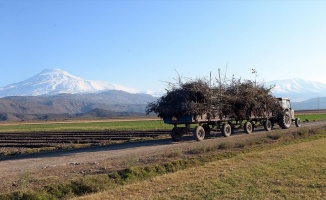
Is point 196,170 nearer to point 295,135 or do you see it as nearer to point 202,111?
point 202,111

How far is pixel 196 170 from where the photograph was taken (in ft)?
43.0

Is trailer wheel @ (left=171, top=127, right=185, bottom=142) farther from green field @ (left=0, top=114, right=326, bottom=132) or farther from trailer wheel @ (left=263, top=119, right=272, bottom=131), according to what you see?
green field @ (left=0, top=114, right=326, bottom=132)

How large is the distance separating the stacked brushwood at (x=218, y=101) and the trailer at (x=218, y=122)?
8.9 inches

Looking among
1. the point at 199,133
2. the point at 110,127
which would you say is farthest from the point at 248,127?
the point at 110,127

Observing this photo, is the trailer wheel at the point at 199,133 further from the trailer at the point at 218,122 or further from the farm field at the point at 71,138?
the farm field at the point at 71,138

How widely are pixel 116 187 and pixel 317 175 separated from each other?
20.0 ft

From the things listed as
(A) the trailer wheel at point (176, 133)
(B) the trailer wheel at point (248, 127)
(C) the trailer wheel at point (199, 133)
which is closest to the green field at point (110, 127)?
(B) the trailer wheel at point (248, 127)

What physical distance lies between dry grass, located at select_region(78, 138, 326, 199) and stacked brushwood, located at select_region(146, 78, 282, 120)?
274 inches

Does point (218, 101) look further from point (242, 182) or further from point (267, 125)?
point (242, 182)

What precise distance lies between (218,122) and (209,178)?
42.1ft

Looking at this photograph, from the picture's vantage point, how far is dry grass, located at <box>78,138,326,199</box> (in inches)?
381

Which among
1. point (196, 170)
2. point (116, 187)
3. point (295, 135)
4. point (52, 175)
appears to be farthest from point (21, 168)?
point (295, 135)

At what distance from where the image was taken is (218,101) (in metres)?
23.3

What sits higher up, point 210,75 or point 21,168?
point 210,75
